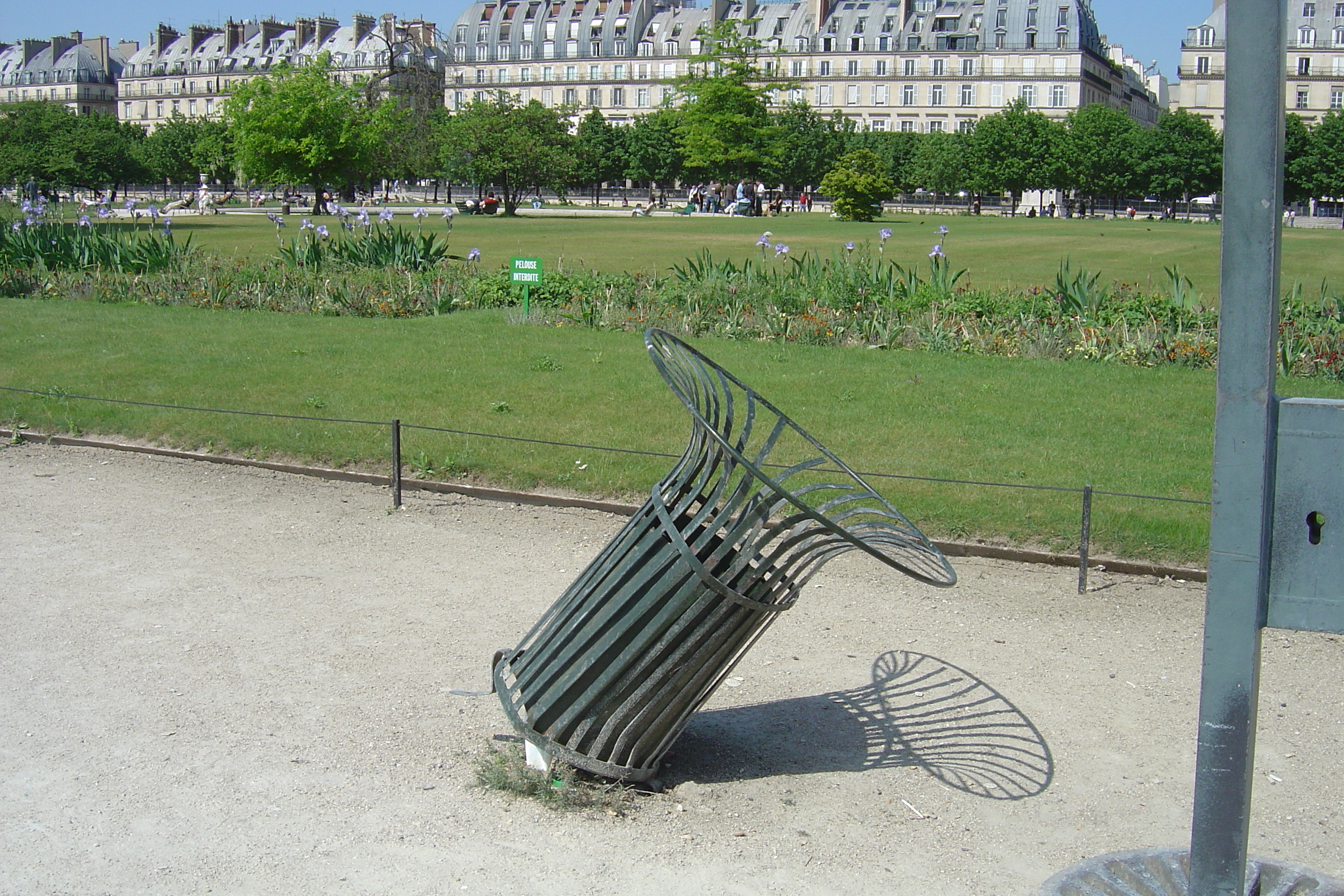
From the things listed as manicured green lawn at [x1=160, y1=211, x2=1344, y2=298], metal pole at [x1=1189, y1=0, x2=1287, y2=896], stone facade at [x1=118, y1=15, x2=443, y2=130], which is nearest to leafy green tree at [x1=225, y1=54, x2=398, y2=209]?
manicured green lawn at [x1=160, y1=211, x2=1344, y2=298]

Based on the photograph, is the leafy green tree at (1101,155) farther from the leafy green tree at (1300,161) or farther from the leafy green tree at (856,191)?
the leafy green tree at (856,191)

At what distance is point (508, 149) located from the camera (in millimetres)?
54875

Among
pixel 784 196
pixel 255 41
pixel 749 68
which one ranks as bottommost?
pixel 784 196

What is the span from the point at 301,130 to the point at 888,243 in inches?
1083

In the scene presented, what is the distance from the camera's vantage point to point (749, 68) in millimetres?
64562

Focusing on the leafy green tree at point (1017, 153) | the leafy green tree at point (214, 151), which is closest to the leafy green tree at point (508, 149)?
the leafy green tree at point (214, 151)

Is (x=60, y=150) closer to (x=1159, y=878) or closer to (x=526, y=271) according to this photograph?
(x=526, y=271)

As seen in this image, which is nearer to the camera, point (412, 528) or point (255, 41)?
point (412, 528)

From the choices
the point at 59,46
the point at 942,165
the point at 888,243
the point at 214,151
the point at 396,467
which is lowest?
the point at 396,467

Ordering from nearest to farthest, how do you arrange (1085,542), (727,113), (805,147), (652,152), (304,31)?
(1085,542) < (727,113) < (805,147) < (652,152) < (304,31)

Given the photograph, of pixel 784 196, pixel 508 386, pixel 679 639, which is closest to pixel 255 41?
pixel 784 196

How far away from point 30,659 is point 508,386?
19.3ft

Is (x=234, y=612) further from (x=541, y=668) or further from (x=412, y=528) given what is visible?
(x=541, y=668)

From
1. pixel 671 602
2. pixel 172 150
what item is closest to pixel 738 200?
pixel 172 150
